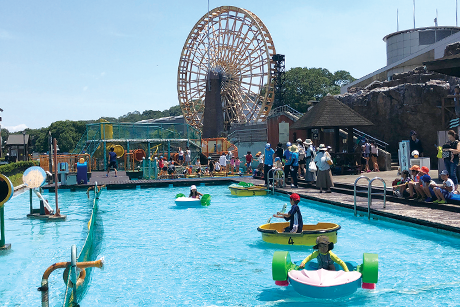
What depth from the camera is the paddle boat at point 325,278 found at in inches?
249

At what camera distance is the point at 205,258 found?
959 centimetres

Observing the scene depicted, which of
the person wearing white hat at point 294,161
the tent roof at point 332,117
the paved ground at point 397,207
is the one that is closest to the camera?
the paved ground at point 397,207

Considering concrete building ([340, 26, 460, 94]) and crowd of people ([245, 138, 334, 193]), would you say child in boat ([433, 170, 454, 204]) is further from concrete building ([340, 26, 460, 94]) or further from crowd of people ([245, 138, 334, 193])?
concrete building ([340, 26, 460, 94])

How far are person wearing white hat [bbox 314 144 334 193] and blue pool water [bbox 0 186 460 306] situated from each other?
1.48 meters

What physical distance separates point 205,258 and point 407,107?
22.4 m

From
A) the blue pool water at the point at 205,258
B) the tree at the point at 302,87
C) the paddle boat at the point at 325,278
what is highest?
the tree at the point at 302,87

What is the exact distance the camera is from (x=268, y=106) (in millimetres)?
43562

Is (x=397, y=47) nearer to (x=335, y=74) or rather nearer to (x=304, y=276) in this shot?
(x=335, y=74)

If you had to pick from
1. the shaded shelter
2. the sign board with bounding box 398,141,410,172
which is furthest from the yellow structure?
the sign board with bounding box 398,141,410,172

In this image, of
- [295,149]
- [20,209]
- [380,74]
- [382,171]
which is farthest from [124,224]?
[380,74]

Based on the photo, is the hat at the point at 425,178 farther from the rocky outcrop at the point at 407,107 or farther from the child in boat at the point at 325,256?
the rocky outcrop at the point at 407,107

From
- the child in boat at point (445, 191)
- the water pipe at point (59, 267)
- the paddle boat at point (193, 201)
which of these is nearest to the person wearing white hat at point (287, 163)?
the paddle boat at point (193, 201)

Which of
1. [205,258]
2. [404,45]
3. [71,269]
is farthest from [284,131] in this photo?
[71,269]

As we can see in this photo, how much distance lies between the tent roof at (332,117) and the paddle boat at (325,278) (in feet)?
51.2
